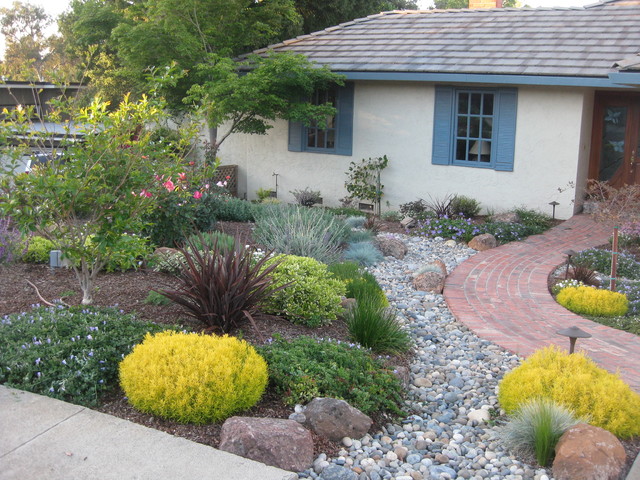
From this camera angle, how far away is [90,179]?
5645 millimetres

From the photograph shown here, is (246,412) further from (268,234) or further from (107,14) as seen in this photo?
(107,14)

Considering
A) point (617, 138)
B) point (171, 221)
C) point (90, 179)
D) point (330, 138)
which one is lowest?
point (171, 221)

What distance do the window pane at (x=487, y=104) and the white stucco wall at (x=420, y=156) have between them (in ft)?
1.79

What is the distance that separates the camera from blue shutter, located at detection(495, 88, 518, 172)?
12.4 metres

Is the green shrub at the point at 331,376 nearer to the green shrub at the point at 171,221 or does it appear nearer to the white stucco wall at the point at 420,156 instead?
the green shrub at the point at 171,221

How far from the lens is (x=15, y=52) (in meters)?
44.1

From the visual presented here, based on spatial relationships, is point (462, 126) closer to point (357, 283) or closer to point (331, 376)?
point (357, 283)

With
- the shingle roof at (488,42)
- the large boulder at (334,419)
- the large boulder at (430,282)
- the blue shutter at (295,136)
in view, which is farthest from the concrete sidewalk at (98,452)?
the blue shutter at (295,136)

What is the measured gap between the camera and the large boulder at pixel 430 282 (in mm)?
8297

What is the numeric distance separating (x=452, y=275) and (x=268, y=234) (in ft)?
8.03

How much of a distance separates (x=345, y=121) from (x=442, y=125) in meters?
2.04

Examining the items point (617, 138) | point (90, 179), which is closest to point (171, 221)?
point (90, 179)

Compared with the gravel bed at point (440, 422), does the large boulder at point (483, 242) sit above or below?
above

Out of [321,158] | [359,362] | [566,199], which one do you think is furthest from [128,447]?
[321,158]
